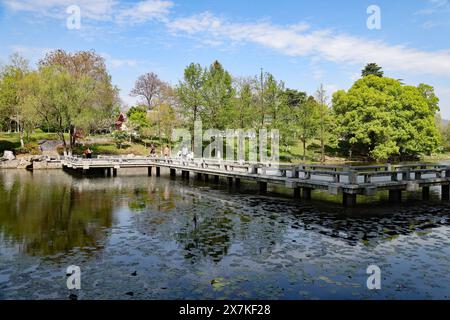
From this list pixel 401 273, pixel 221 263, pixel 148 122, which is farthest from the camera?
pixel 148 122

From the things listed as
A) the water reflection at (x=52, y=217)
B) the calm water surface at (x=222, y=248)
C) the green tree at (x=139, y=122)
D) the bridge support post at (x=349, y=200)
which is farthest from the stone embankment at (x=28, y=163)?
the bridge support post at (x=349, y=200)

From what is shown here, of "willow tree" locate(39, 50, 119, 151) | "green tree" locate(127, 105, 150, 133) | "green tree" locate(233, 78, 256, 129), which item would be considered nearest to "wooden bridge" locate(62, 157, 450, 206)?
"green tree" locate(233, 78, 256, 129)

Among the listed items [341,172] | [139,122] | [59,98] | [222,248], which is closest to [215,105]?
[59,98]

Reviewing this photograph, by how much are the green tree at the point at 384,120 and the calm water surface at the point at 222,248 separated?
3800 cm

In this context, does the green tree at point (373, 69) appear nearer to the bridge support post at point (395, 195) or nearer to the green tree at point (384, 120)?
the green tree at point (384, 120)

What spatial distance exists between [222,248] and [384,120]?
53.2 metres

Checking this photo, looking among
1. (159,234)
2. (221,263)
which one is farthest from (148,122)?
(221,263)

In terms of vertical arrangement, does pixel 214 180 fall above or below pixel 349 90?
below

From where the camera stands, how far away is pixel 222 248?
13852mm

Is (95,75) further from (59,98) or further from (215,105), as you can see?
(215,105)

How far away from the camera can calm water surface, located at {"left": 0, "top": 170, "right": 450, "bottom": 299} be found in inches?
401

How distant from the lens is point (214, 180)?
36594mm
